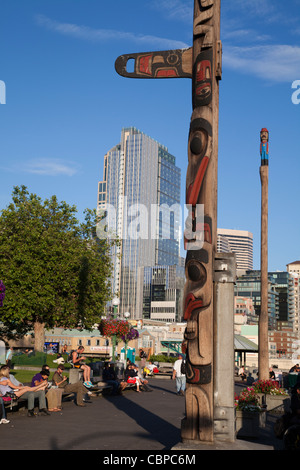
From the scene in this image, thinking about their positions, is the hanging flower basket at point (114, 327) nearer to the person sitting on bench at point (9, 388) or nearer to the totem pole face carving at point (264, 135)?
the totem pole face carving at point (264, 135)

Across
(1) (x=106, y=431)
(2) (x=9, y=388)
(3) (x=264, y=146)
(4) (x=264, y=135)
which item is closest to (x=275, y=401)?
(1) (x=106, y=431)

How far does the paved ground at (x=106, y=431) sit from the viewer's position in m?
10.9

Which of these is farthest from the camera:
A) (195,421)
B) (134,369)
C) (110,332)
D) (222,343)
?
(110,332)

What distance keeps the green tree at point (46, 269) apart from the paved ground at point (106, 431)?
1967 centimetres

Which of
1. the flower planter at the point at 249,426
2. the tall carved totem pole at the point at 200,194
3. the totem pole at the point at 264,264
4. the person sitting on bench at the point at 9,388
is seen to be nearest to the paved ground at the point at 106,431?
the flower planter at the point at 249,426

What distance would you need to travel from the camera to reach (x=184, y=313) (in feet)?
35.9

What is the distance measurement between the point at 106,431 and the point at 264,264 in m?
10.6

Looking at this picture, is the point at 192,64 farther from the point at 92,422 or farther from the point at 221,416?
the point at 92,422

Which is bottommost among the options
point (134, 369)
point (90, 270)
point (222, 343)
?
point (134, 369)

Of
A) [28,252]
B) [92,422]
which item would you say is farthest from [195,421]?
[28,252]

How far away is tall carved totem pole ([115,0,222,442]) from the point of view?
34.5 ft

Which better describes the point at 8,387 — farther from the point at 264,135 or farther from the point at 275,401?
the point at 264,135

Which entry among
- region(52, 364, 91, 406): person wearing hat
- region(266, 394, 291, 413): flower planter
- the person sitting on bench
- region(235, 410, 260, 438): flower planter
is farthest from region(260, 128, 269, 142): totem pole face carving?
the person sitting on bench
